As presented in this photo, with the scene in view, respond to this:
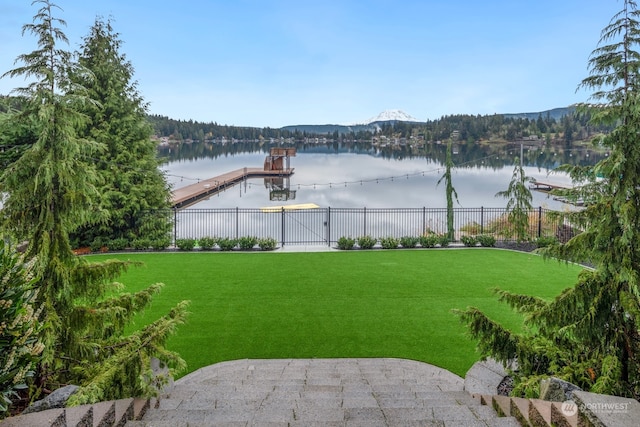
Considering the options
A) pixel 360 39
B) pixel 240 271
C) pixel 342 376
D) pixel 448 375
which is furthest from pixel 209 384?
pixel 360 39

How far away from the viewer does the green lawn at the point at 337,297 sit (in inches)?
294

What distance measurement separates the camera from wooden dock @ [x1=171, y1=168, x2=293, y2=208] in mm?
33653

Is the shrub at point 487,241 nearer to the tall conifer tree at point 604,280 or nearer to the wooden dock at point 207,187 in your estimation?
the tall conifer tree at point 604,280

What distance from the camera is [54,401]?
3621mm

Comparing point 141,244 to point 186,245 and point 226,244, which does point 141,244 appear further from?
point 226,244

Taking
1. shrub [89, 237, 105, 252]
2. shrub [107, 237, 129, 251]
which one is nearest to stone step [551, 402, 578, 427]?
shrub [107, 237, 129, 251]

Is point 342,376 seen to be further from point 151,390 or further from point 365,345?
point 151,390

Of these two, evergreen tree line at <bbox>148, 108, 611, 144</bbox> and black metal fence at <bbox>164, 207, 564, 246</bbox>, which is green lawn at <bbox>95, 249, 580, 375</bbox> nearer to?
black metal fence at <bbox>164, 207, 564, 246</bbox>

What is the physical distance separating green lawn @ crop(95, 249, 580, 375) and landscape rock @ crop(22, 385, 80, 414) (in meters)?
3.02

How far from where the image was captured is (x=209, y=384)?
5.84m

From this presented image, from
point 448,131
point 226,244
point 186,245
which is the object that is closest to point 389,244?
point 226,244

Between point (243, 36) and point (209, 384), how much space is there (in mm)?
25850

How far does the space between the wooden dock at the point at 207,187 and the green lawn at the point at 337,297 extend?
14.7 m

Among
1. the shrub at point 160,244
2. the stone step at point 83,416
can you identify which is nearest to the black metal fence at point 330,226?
the shrub at point 160,244
